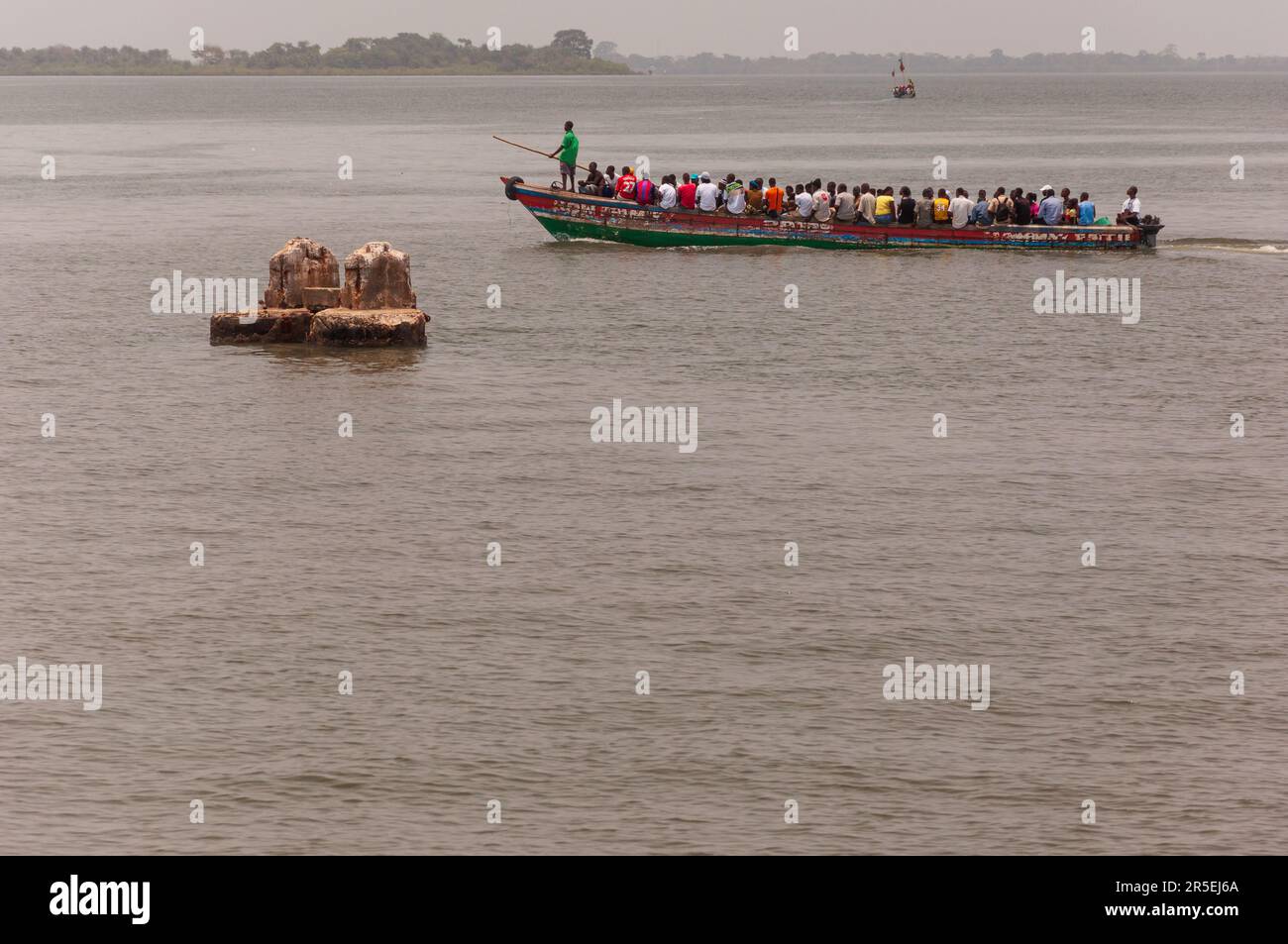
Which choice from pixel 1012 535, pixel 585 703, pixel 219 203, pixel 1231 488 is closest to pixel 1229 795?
pixel 585 703

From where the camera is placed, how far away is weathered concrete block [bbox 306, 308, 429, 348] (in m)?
29.5

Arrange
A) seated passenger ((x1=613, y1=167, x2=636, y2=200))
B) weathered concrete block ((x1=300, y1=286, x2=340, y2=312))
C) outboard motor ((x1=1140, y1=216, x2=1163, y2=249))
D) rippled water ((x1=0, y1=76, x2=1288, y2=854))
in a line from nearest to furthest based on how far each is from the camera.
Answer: rippled water ((x1=0, y1=76, x2=1288, y2=854)) < weathered concrete block ((x1=300, y1=286, x2=340, y2=312)) < outboard motor ((x1=1140, y1=216, x2=1163, y2=249)) < seated passenger ((x1=613, y1=167, x2=636, y2=200))

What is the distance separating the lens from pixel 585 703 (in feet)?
48.2

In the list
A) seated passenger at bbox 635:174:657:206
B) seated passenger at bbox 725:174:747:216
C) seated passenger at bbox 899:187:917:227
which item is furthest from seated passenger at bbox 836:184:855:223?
seated passenger at bbox 635:174:657:206

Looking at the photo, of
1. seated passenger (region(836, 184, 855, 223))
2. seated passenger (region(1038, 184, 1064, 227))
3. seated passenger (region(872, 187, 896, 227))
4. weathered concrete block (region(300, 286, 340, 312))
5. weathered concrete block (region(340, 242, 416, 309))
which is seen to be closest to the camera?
weathered concrete block (region(340, 242, 416, 309))

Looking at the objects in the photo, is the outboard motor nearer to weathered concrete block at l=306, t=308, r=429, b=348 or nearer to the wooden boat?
the wooden boat

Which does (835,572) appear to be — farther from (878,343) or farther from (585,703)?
(878,343)

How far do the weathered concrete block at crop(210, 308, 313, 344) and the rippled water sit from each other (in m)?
0.45

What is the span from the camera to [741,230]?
43.7m

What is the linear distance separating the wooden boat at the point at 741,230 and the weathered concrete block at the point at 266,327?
13528 mm

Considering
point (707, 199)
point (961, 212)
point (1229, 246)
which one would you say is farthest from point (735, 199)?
point (1229, 246)

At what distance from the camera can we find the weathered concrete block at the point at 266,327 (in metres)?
30.2

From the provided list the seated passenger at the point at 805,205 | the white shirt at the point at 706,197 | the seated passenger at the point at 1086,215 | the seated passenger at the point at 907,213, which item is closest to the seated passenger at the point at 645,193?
the white shirt at the point at 706,197

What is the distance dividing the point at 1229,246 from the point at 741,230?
12553 mm
